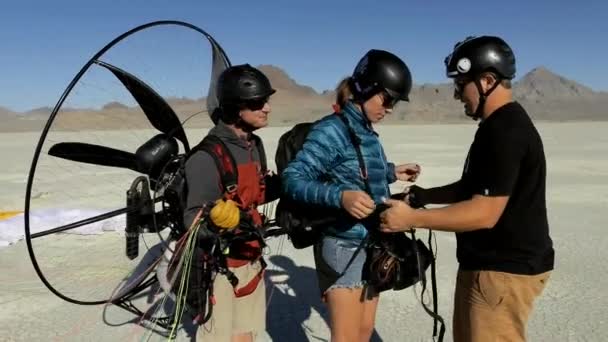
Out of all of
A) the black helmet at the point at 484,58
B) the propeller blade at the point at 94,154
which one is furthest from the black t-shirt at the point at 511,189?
the propeller blade at the point at 94,154

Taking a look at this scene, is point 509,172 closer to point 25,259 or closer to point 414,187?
point 414,187

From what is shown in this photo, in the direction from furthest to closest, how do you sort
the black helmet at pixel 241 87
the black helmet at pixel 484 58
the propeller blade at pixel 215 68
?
the propeller blade at pixel 215 68 < the black helmet at pixel 241 87 < the black helmet at pixel 484 58

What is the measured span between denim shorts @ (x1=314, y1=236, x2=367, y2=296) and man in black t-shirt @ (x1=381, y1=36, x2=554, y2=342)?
35cm

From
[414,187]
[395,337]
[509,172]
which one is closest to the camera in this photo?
[509,172]

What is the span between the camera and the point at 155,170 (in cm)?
340

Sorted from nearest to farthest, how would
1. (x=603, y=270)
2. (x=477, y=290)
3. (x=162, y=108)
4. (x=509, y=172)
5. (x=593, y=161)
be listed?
(x=509, y=172)
(x=477, y=290)
(x=162, y=108)
(x=603, y=270)
(x=593, y=161)

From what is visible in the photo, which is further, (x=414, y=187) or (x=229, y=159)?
(x=414, y=187)

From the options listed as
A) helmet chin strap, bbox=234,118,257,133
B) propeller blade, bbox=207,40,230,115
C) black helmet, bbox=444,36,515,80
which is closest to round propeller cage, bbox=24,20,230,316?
propeller blade, bbox=207,40,230,115

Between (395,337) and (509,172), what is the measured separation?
9.38 ft

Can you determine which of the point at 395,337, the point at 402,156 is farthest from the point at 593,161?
the point at 395,337

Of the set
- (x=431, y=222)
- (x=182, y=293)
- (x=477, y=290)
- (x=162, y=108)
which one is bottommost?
(x=182, y=293)

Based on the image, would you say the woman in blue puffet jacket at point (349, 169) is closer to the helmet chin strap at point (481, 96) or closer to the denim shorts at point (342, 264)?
the denim shorts at point (342, 264)

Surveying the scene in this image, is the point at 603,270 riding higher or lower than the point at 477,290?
lower

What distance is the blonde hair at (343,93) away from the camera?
119 inches
